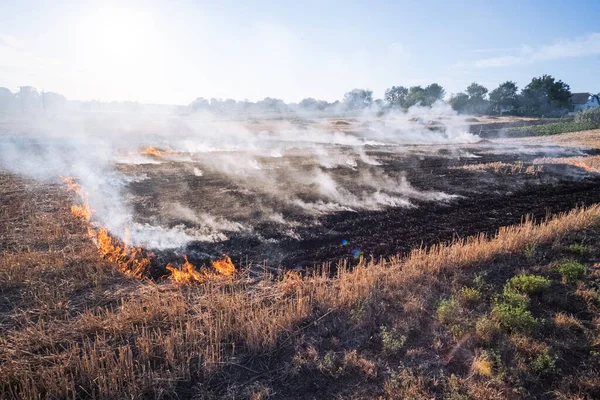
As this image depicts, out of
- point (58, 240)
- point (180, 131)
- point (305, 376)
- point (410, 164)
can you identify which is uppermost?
point (180, 131)

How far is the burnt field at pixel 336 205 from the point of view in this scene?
955cm

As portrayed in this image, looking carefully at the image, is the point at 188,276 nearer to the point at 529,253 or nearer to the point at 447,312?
the point at 447,312

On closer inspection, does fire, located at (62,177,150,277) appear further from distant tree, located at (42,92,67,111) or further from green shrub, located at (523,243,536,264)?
distant tree, located at (42,92,67,111)

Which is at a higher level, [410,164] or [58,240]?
[410,164]

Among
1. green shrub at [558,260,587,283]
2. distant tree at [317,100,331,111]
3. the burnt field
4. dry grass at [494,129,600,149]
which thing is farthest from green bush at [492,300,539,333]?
distant tree at [317,100,331,111]

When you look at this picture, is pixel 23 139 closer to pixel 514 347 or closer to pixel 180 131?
pixel 180 131

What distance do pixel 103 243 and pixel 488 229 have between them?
38.6 feet

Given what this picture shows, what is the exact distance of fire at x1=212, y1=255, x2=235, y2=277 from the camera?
752 centimetres

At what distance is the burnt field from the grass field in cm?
154

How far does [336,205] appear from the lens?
44.6ft

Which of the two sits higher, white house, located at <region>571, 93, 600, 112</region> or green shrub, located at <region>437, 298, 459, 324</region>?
white house, located at <region>571, 93, 600, 112</region>

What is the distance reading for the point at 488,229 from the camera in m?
11.2

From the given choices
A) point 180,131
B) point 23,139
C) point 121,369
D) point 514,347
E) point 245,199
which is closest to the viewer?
point 121,369

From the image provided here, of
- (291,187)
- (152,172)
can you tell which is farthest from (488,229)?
(152,172)
